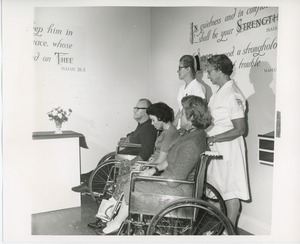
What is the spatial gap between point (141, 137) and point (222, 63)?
0.74m

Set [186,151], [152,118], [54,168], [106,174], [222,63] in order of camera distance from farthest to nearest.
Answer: [106,174] < [152,118] < [222,63] < [54,168] < [186,151]

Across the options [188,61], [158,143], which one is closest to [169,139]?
[158,143]

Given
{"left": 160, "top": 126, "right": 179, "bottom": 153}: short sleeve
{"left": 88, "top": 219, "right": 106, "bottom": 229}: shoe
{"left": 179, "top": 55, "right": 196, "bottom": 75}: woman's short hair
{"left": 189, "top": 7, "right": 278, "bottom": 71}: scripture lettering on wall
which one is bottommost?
{"left": 88, "top": 219, "right": 106, "bottom": 229}: shoe

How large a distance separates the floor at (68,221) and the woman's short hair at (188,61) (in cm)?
109

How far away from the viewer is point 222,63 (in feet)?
7.63

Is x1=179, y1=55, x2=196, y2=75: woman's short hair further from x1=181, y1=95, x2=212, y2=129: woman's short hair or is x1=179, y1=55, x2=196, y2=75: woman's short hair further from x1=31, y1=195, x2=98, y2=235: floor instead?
x1=31, y1=195, x2=98, y2=235: floor

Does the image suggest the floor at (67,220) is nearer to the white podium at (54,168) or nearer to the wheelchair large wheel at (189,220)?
the white podium at (54,168)

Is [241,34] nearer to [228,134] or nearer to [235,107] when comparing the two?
[235,107]

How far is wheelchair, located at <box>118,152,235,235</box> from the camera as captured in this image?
6.70ft

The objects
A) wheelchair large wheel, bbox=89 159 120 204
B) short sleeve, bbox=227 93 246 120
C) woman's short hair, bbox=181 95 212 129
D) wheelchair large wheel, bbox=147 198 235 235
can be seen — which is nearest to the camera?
wheelchair large wheel, bbox=147 198 235 235

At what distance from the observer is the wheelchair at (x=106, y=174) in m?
2.46

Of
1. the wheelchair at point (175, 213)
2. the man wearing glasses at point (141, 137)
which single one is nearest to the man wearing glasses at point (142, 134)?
the man wearing glasses at point (141, 137)

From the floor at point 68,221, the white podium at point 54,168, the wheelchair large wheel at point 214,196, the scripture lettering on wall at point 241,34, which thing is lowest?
the floor at point 68,221

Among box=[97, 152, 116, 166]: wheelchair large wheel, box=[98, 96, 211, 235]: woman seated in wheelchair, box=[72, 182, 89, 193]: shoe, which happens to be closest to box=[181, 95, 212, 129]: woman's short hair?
box=[98, 96, 211, 235]: woman seated in wheelchair
